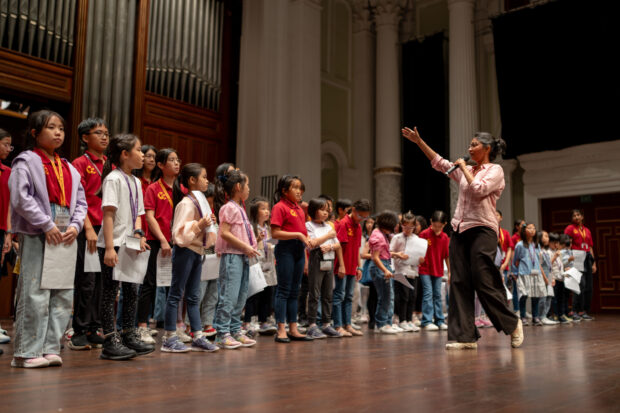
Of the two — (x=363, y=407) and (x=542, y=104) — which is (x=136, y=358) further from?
(x=542, y=104)

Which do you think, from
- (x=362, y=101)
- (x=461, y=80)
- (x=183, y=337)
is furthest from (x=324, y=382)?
(x=362, y=101)

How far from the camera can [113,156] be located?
126 inches

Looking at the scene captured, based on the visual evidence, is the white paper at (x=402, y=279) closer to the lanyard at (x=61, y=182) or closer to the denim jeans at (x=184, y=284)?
the denim jeans at (x=184, y=284)

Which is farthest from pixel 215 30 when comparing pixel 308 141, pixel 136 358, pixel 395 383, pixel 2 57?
pixel 395 383

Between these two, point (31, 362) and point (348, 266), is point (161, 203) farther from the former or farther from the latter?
point (348, 266)

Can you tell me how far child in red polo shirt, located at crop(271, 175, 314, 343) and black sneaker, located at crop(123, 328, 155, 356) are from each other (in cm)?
126

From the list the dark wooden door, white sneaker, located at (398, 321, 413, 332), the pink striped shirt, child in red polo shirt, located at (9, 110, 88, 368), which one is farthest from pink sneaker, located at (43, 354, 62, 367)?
the dark wooden door

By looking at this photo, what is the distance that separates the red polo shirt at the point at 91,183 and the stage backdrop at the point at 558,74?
8565 mm

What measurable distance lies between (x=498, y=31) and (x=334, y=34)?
322cm

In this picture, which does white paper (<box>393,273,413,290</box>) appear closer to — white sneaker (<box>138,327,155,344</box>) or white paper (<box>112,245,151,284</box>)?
white sneaker (<box>138,327,155,344</box>)

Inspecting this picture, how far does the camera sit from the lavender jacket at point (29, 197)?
2682 millimetres

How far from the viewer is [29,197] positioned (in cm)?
271

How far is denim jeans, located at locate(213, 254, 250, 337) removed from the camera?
372 centimetres

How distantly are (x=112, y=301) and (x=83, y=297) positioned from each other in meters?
0.52
